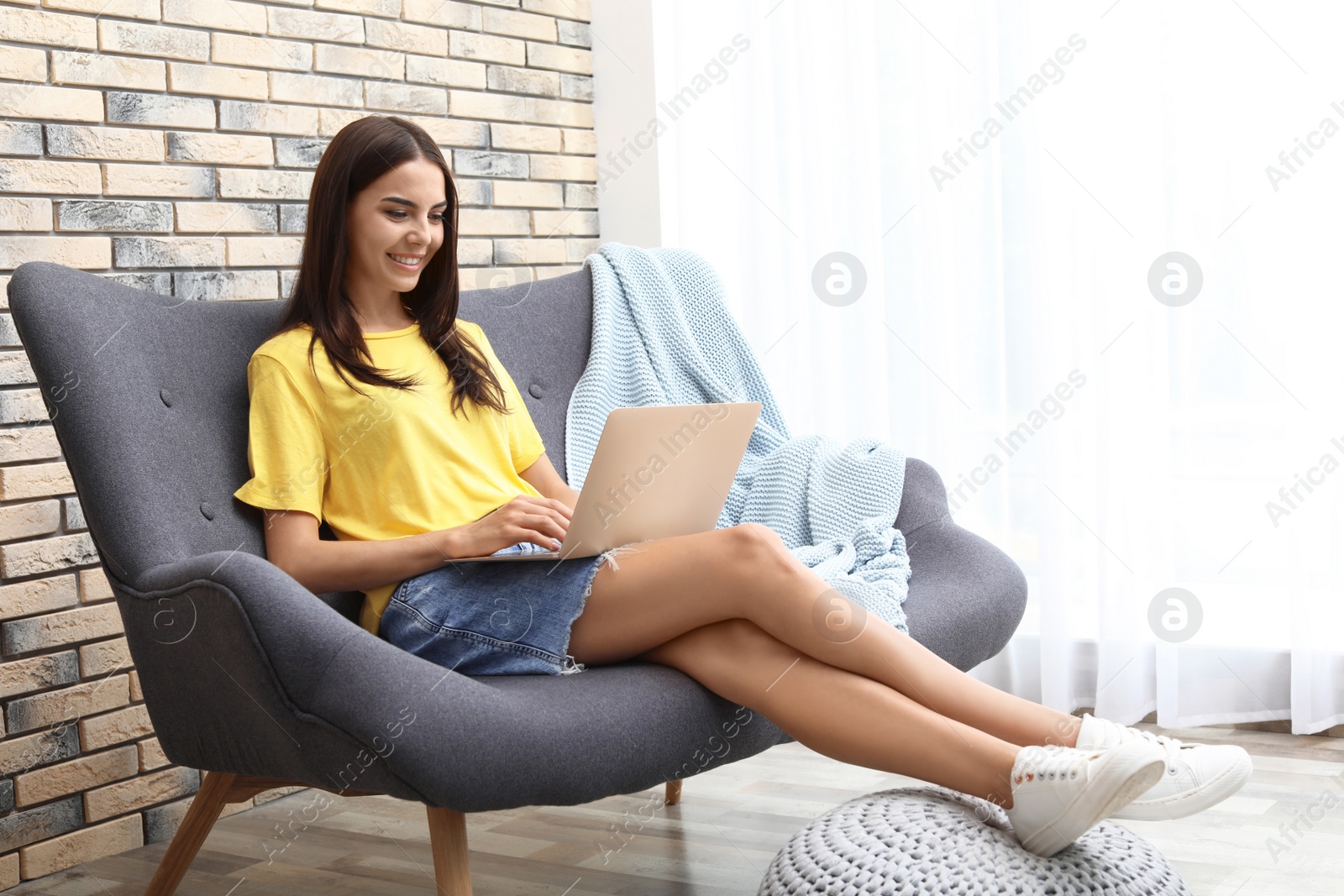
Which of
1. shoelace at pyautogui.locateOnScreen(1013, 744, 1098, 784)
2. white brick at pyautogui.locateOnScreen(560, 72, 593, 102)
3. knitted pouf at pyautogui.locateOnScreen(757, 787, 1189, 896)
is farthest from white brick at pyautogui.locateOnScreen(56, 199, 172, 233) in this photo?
shoelace at pyautogui.locateOnScreen(1013, 744, 1098, 784)

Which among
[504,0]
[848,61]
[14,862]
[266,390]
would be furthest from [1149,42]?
[14,862]

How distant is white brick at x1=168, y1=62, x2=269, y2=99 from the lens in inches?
88.7

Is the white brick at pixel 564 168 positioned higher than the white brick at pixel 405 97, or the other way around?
the white brick at pixel 405 97

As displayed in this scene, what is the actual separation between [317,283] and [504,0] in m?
1.38

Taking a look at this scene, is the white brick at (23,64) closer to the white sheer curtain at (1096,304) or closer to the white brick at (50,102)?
the white brick at (50,102)

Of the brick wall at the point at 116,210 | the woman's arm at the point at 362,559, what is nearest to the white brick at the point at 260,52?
the brick wall at the point at 116,210

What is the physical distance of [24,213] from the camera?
2.03 m

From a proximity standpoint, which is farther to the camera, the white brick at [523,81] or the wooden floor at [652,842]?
the white brick at [523,81]

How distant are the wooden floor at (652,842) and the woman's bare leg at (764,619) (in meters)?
0.50

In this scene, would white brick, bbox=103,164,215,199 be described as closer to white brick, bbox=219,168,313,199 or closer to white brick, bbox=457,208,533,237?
white brick, bbox=219,168,313,199

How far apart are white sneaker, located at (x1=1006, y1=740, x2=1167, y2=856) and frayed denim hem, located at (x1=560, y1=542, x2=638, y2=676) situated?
542 millimetres

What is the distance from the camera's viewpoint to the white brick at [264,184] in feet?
7.68

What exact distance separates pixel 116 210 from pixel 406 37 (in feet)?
2.66

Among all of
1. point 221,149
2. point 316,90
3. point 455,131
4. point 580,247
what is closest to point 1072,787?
point 221,149
